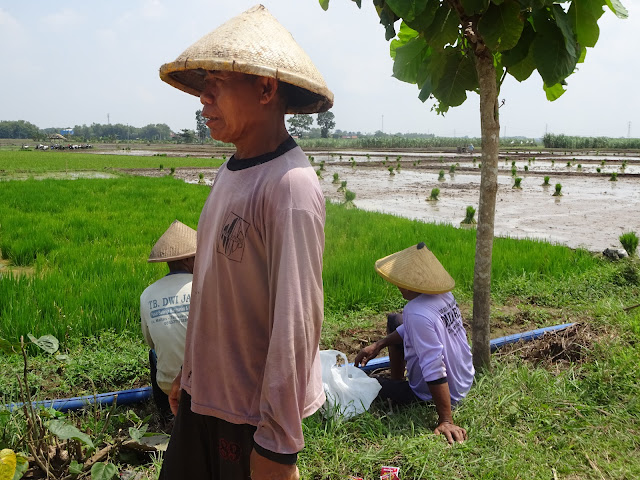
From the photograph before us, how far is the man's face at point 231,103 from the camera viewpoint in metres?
1.28

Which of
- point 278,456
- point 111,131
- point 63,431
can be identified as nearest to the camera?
point 278,456

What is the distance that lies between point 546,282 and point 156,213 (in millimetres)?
6437

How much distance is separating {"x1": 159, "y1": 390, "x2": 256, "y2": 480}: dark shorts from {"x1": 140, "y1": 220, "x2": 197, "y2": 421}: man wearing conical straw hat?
980mm

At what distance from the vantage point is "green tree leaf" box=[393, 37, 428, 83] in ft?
9.59

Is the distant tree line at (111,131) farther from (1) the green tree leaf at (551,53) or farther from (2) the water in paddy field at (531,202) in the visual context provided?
(1) the green tree leaf at (551,53)

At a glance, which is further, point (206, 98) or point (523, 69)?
point (523, 69)

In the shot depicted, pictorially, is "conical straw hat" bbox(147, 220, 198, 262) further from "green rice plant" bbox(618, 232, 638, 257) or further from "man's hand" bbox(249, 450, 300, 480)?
"green rice plant" bbox(618, 232, 638, 257)

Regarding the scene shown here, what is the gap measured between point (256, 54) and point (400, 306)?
3639 millimetres

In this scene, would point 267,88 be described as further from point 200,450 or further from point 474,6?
point 474,6

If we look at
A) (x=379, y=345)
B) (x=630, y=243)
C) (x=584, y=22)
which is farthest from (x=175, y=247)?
(x=630, y=243)

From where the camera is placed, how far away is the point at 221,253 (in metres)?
1.28

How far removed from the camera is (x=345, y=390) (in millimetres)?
2557

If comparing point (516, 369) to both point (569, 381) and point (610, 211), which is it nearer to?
point (569, 381)

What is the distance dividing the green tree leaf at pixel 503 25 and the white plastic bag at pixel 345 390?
1721 mm
